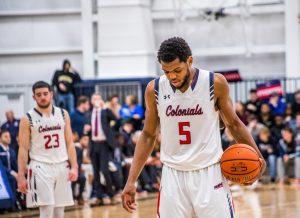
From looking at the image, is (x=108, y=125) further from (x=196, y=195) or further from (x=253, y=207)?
(x=196, y=195)

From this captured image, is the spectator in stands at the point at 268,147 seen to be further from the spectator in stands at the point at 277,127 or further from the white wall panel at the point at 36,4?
the white wall panel at the point at 36,4

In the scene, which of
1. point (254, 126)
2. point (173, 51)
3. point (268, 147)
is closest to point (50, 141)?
point (173, 51)

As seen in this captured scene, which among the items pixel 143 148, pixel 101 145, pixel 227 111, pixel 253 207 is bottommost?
pixel 253 207

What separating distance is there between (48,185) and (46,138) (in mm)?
543

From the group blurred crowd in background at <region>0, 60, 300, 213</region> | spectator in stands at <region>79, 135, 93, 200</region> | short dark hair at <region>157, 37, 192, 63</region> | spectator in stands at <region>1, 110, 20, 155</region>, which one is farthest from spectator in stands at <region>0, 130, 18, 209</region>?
short dark hair at <region>157, 37, 192, 63</region>

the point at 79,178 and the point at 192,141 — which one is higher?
the point at 192,141

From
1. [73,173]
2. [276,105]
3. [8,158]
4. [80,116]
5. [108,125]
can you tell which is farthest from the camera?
[276,105]

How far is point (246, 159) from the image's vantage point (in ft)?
20.5

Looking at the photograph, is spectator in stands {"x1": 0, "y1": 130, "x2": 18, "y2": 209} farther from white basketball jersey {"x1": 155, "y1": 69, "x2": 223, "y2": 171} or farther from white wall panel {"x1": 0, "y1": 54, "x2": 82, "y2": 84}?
white wall panel {"x1": 0, "y1": 54, "x2": 82, "y2": 84}

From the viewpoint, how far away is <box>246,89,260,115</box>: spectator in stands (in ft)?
64.3

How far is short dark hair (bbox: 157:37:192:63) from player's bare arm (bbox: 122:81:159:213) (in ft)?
1.29

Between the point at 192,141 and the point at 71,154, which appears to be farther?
the point at 71,154

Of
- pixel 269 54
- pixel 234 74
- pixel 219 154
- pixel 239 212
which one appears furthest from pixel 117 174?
pixel 219 154

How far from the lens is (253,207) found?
13.7 m
